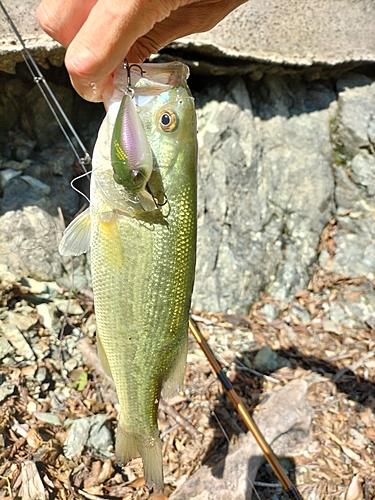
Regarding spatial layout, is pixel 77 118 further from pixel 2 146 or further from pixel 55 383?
pixel 55 383

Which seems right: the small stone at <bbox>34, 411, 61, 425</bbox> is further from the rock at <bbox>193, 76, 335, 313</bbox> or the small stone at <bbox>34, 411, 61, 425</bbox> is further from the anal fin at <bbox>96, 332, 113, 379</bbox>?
the rock at <bbox>193, 76, 335, 313</bbox>

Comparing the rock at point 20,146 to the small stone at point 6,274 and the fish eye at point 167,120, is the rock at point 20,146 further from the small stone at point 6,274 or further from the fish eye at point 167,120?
the fish eye at point 167,120

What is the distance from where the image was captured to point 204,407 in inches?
139

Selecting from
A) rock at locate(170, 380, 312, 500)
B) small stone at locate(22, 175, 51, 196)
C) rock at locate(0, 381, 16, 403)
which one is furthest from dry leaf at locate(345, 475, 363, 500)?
small stone at locate(22, 175, 51, 196)

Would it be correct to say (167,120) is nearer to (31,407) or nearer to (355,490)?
(31,407)

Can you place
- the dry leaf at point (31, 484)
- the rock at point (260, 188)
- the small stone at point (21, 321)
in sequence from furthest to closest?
the rock at point (260, 188) < the small stone at point (21, 321) < the dry leaf at point (31, 484)

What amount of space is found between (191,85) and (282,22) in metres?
1.11

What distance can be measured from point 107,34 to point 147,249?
2.40ft

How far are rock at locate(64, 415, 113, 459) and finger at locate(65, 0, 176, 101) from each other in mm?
2427

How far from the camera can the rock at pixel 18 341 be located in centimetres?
334

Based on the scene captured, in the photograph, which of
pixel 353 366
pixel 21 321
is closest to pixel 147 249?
pixel 21 321

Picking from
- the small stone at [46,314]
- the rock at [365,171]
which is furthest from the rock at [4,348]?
the rock at [365,171]

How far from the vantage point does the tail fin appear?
1.95 metres

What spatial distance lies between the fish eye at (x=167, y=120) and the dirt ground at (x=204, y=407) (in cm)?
226
